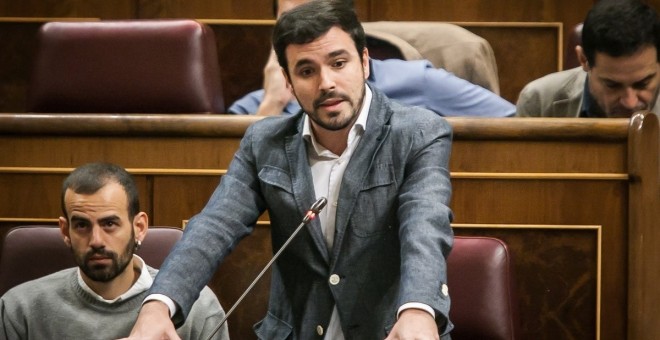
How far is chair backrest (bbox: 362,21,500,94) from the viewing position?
72.8 inches

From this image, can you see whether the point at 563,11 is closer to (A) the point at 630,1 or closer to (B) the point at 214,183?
(A) the point at 630,1

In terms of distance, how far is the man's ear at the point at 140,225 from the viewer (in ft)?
4.35

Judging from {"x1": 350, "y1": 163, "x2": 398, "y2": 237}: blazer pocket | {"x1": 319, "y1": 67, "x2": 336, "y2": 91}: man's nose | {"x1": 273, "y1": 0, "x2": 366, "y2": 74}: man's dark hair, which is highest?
{"x1": 273, "y1": 0, "x2": 366, "y2": 74}: man's dark hair

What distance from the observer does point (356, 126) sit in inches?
42.1

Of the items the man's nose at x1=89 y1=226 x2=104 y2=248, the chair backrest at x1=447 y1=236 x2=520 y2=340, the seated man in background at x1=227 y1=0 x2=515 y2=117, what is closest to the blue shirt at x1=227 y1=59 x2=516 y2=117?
the seated man in background at x1=227 y1=0 x2=515 y2=117

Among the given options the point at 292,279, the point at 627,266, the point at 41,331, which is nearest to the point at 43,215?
the point at 41,331

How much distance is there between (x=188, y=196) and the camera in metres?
1.45

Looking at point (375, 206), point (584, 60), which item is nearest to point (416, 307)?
point (375, 206)

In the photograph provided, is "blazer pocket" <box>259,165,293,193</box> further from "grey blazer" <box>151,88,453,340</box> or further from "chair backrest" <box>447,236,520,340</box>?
"chair backrest" <box>447,236,520,340</box>

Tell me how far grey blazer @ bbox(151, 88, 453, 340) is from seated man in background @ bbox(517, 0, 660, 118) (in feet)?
1.61

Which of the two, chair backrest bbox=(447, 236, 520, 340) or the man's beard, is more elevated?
the man's beard

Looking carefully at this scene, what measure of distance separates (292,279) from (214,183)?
39cm

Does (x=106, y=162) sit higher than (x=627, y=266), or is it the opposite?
(x=106, y=162)

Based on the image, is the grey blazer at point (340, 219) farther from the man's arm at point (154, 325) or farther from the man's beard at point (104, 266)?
the man's beard at point (104, 266)
